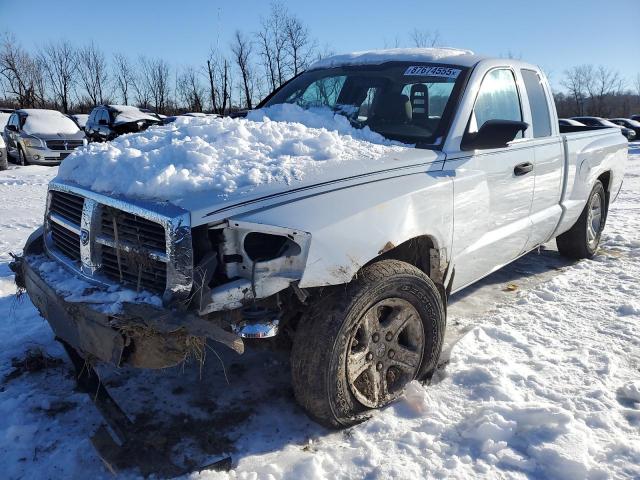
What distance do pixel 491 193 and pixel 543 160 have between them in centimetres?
98

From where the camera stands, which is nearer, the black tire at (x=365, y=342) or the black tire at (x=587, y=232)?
the black tire at (x=365, y=342)

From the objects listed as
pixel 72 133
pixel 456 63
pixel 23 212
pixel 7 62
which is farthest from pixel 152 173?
pixel 7 62

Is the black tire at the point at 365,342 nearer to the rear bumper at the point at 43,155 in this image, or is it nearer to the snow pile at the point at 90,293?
the snow pile at the point at 90,293

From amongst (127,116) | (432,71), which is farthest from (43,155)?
(432,71)

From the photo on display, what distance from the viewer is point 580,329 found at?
3762 mm

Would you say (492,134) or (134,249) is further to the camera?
(492,134)

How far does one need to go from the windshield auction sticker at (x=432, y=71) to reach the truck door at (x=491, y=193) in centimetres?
22

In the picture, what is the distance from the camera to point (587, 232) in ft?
17.6

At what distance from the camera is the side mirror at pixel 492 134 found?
3.13m

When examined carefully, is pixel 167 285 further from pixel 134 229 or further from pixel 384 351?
pixel 384 351

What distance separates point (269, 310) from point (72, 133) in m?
14.7

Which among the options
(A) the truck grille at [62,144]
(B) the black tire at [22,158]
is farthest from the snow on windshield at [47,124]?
(B) the black tire at [22,158]

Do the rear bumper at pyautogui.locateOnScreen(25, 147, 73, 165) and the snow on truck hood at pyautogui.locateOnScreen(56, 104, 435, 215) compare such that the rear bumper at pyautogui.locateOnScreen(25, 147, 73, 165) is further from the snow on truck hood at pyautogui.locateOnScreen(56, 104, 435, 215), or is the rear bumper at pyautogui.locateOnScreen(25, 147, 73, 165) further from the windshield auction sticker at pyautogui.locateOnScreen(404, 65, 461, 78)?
the windshield auction sticker at pyautogui.locateOnScreen(404, 65, 461, 78)

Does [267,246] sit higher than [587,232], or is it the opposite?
[267,246]
